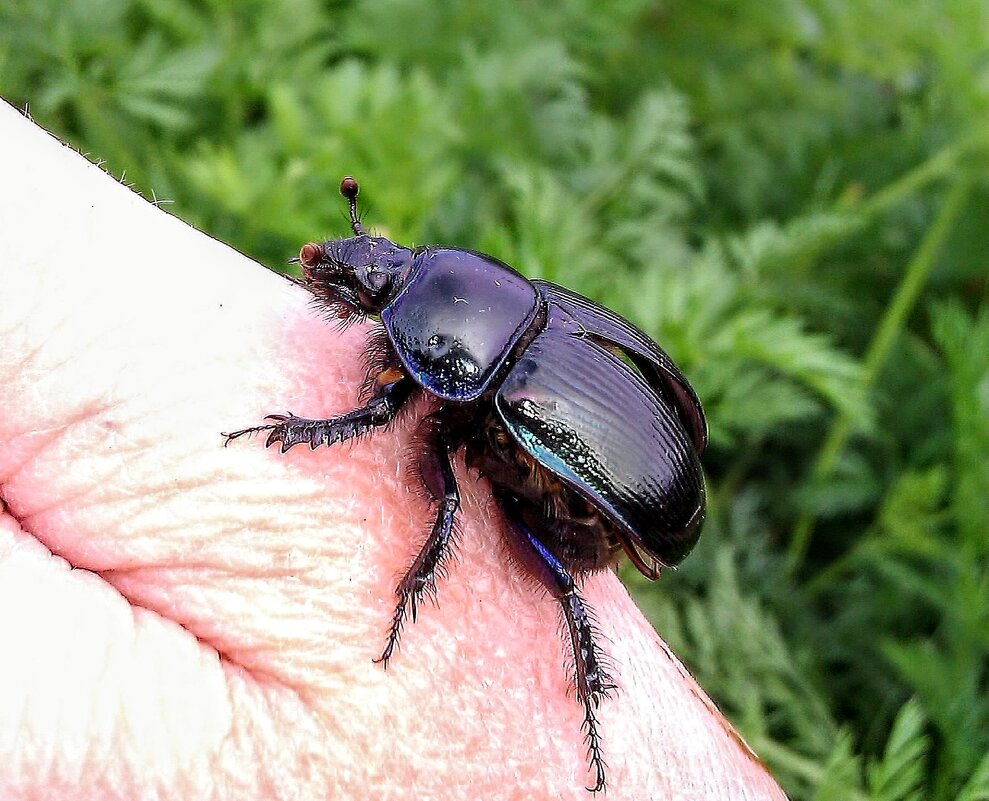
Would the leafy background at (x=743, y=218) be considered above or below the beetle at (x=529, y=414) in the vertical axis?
below

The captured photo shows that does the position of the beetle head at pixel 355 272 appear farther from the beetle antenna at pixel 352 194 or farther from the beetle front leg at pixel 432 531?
the beetle front leg at pixel 432 531

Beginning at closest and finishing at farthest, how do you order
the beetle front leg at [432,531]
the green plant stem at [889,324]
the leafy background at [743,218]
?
the beetle front leg at [432,531] < the leafy background at [743,218] < the green plant stem at [889,324]

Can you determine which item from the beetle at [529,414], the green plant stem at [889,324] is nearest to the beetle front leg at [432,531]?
the beetle at [529,414]

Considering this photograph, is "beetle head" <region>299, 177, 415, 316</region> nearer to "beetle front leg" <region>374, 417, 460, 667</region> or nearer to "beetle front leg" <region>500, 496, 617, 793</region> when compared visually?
"beetle front leg" <region>374, 417, 460, 667</region>

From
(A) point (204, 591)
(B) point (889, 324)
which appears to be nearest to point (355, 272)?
(A) point (204, 591)

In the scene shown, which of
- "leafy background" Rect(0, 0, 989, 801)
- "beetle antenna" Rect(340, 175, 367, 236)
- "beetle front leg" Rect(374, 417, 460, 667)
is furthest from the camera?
"leafy background" Rect(0, 0, 989, 801)

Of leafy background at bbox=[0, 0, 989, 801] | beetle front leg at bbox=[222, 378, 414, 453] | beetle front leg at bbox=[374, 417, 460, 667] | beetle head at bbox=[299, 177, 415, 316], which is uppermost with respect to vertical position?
beetle head at bbox=[299, 177, 415, 316]

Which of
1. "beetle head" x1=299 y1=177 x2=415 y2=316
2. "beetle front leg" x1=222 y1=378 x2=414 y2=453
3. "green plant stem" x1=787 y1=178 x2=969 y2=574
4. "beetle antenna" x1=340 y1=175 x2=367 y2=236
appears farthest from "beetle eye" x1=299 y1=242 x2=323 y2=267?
"green plant stem" x1=787 y1=178 x2=969 y2=574
